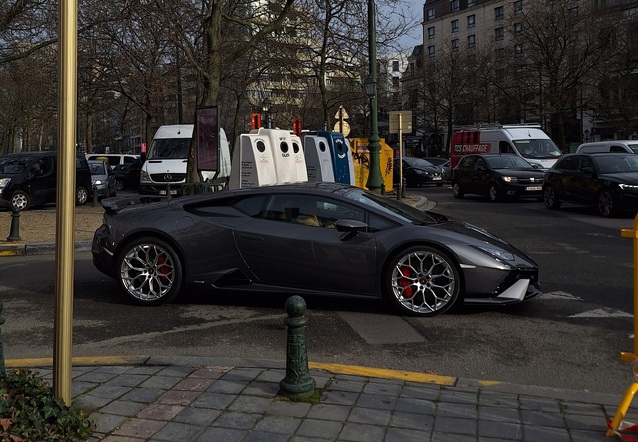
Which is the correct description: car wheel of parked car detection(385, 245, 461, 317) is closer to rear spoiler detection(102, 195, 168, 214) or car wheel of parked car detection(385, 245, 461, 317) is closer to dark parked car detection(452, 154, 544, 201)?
rear spoiler detection(102, 195, 168, 214)

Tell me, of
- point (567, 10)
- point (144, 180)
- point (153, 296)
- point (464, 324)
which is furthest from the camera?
point (567, 10)

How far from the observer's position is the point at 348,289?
6.35 meters

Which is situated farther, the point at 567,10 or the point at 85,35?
the point at 567,10

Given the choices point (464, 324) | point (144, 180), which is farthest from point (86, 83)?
point (464, 324)

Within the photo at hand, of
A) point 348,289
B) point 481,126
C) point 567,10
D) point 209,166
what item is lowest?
point 348,289

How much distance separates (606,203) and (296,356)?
42.0 ft

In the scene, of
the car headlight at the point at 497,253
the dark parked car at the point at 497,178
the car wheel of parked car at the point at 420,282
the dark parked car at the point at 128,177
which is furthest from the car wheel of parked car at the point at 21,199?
the car headlight at the point at 497,253

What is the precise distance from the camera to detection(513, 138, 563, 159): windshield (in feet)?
78.7

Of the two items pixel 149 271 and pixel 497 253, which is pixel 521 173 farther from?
pixel 149 271

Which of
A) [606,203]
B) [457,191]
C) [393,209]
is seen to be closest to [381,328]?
[393,209]

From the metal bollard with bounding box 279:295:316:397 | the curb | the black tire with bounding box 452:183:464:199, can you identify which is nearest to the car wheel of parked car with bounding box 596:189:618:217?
the black tire with bounding box 452:183:464:199

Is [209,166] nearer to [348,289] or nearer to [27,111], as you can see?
[348,289]

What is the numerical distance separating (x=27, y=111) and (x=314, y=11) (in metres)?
28.1

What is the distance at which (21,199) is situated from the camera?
18109 millimetres
